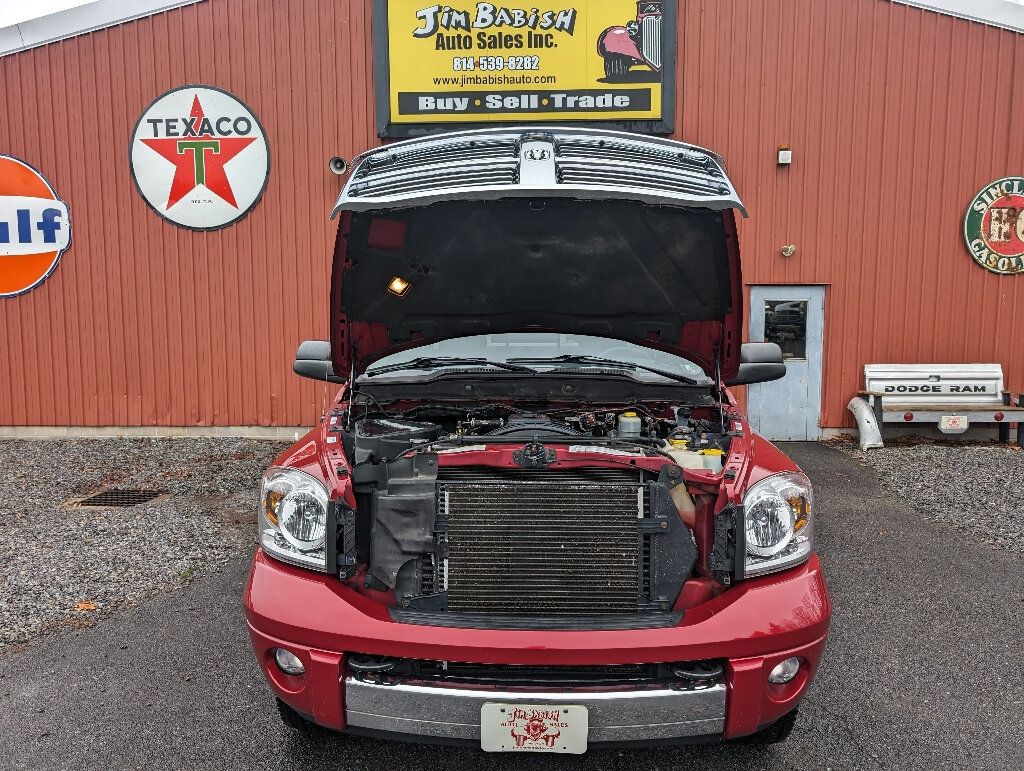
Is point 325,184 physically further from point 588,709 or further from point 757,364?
point 588,709

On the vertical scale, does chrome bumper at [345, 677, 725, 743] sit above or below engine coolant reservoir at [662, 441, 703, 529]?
below

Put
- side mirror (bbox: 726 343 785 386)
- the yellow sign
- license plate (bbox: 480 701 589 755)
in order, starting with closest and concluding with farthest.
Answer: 1. license plate (bbox: 480 701 589 755)
2. side mirror (bbox: 726 343 785 386)
3. the yellow sign

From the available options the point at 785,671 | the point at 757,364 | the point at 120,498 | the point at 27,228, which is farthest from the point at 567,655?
the point at 27,228

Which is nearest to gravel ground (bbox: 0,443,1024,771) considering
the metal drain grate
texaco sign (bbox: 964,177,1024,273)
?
the metal drain grate

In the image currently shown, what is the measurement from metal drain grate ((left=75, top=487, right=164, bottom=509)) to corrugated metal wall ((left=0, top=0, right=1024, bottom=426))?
2.47 metres

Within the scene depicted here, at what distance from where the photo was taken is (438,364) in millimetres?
3355

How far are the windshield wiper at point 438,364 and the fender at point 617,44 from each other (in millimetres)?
6207

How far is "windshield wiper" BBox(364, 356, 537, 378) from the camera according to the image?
3285 mm

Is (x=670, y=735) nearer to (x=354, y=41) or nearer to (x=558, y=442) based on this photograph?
(x=558, y=442)

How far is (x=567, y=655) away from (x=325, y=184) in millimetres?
7715

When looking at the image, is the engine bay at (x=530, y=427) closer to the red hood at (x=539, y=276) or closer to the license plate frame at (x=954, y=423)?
the red hood at (x=539, y=276)

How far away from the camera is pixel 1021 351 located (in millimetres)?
8594

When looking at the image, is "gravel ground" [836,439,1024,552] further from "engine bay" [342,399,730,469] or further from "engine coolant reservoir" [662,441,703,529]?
"engine coolant reservoir" [662,441,703,529]

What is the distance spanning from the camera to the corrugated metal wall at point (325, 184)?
Answer: 8258 millimetres
